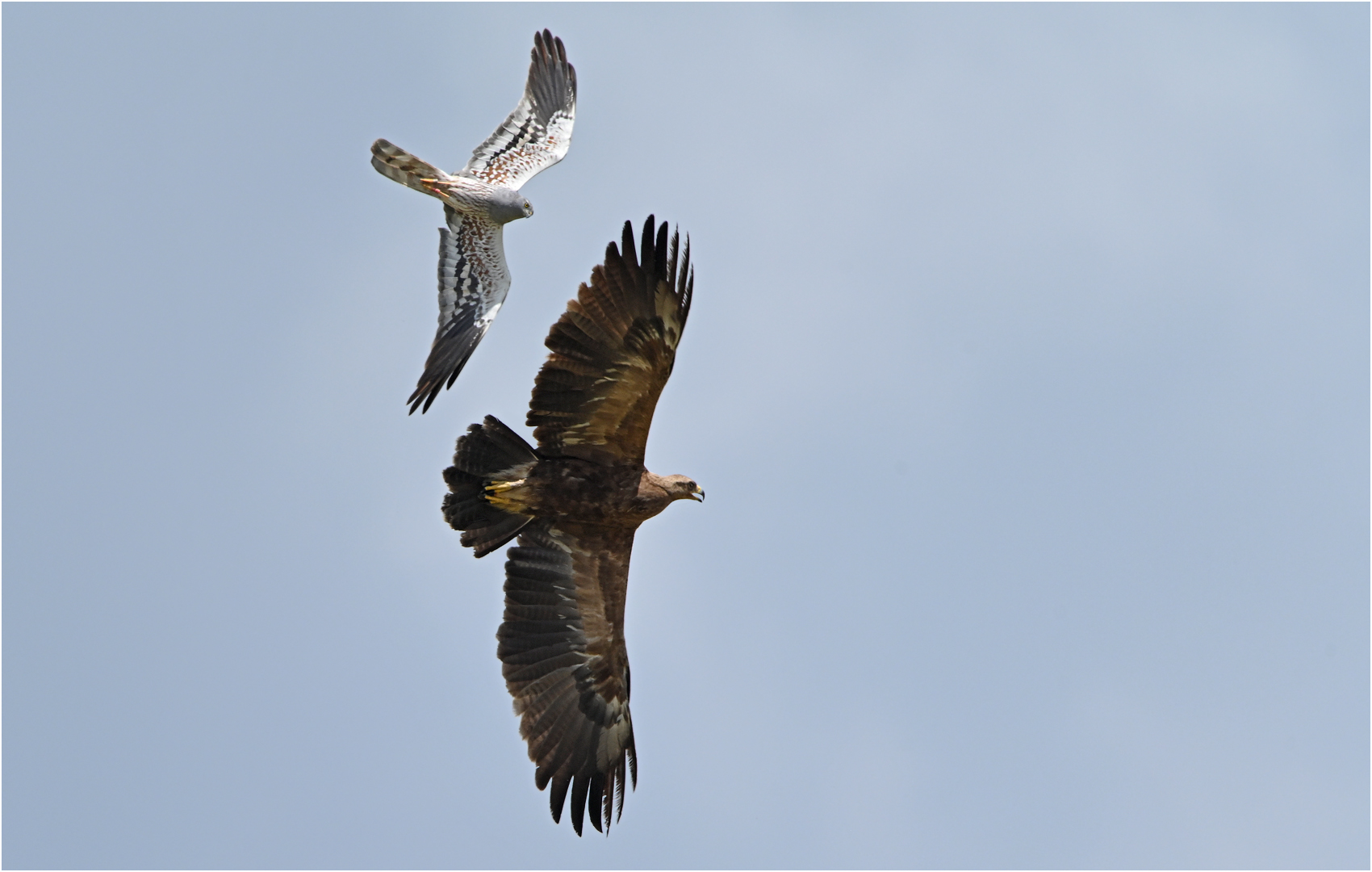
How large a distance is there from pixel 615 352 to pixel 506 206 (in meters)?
3.73

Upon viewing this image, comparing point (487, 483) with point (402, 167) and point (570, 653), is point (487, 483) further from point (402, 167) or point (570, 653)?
point (402, 167)

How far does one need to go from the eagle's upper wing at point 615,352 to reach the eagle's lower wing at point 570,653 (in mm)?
1242

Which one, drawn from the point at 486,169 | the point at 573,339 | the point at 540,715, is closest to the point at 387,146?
the point at 486,169

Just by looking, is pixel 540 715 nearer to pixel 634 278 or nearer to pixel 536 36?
pixel 634 278

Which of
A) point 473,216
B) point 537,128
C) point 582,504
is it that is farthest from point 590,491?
point 537,128

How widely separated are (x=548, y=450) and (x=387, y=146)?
12.5ft

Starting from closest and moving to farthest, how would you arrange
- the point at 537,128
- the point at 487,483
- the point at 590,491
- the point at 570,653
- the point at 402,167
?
the point at 590,491 → the point at 487,483 → the point at 570,653 → the point at 402,167 → the point at 537,128

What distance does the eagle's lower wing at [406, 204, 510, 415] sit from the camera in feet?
44.0

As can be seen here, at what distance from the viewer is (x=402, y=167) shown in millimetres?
13914

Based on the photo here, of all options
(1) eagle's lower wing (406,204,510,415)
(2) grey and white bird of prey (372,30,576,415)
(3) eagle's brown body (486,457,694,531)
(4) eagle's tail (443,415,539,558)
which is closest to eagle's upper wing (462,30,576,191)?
(2) grey and white bird of prey (372,30,576,415)

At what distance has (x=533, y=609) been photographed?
12.5 meters

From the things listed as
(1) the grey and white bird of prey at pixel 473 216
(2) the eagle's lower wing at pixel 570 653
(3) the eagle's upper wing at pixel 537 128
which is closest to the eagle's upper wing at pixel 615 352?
(2) the eagle's lower wing at pixel 570 653

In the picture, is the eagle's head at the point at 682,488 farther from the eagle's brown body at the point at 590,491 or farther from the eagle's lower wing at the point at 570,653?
the eagle's lower wing at the point at 570,653

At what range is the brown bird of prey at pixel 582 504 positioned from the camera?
35.4ft
